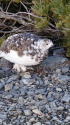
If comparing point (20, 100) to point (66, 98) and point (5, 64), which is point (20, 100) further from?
point (5, 64)

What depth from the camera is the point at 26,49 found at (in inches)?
152

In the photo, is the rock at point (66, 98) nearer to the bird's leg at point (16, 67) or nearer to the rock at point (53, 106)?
the rock at point (53, 106)

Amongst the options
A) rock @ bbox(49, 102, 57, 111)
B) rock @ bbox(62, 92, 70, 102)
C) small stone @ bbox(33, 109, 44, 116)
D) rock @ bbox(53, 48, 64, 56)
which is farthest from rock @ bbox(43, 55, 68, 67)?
small stone @ bbox(33, 109, 44, 116)

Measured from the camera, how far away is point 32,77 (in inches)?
156

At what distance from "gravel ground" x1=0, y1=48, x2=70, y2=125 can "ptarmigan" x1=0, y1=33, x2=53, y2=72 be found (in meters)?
0.24

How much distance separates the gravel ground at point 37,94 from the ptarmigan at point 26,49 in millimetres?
244

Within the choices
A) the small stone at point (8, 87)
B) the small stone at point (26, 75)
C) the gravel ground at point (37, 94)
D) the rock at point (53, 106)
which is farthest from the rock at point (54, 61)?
the rock at point (53, 106)

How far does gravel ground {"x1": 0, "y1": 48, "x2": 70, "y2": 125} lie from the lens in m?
3.14

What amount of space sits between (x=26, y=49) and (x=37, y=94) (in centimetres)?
61

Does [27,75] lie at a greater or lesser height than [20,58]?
lesser

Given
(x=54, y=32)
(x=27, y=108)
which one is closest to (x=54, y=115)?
(x=27, y=108)

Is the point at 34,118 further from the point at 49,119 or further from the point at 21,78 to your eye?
the point at 21,78

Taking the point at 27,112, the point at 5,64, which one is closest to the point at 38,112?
the point at 27,112

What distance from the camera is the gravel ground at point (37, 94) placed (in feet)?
10.3
